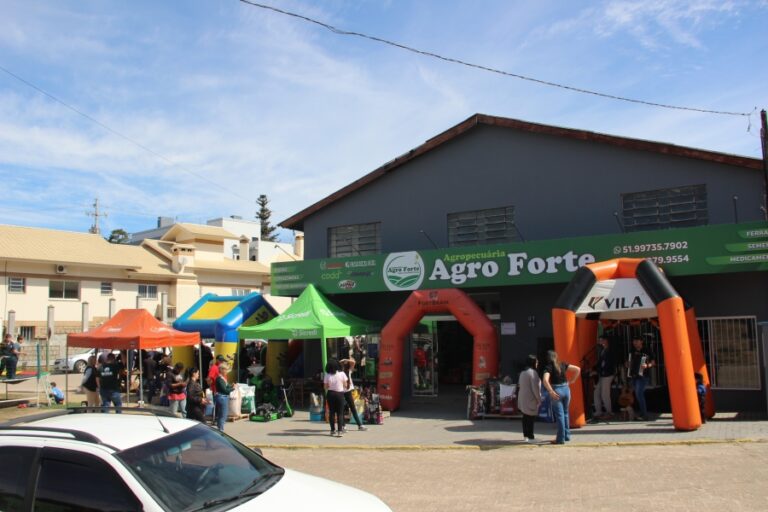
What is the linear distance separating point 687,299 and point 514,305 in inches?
170

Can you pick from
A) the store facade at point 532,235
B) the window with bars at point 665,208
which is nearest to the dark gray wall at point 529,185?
the store facade at point 532,235

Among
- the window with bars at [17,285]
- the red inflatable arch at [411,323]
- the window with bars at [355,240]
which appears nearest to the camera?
the red inflatable arch at [411,323]

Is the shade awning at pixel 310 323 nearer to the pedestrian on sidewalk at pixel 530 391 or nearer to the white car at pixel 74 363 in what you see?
the pedestrian on sidewalk at pixel 530 391

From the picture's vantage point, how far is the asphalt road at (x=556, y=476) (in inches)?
313

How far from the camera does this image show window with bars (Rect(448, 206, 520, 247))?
60.6ft

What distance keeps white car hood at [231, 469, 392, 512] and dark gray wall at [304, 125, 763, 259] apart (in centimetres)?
1365

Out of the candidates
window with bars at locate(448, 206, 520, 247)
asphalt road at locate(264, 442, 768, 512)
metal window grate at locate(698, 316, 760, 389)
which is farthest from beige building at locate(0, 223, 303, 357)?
metal window grate at locate(698, 316, 760, 389)

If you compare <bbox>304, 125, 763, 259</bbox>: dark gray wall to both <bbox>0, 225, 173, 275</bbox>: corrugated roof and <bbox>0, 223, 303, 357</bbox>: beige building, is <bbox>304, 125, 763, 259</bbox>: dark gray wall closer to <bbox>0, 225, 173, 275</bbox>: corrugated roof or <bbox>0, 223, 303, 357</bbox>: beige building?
<bbox>0, 223, 303, 357</bbox>: beige building

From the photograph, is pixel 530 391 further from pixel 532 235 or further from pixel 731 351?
pixel 532 235

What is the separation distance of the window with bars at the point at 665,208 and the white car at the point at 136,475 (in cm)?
1362

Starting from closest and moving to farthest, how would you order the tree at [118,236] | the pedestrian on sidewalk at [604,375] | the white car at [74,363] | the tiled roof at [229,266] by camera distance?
the pedestrian on sidewalk at [604,375]
the white car at [74,363]
the tiled roof at [229,266]
the tree at [118,236]

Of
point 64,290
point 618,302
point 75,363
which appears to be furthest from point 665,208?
point 64,290

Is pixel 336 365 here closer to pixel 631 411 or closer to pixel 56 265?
pixel 631 411

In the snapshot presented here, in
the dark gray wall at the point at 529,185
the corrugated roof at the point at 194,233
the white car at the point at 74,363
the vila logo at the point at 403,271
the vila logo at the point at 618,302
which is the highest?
the corrugated roof at the point at 194,233
